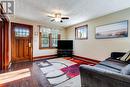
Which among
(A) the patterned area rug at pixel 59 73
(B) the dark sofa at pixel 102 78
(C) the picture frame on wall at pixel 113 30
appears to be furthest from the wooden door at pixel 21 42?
(B) the dark sofa at pixel 102 78

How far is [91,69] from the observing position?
148 cm

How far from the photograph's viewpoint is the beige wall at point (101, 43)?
3.71 m

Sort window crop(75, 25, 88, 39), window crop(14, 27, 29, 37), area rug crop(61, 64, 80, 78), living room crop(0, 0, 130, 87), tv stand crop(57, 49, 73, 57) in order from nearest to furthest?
living room crop(0, 0, 130, 87)
area rug crop(61, 64, 80, 78)
window crop(14, 27, 29, 37)
window crop(75, 25, 88, 39)
tv stand crop(57, 49, 73, 57)

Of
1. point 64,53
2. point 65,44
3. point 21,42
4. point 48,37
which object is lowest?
point 64,53

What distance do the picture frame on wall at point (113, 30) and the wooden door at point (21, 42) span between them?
3836mm

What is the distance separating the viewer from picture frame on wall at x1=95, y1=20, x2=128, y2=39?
367 cm

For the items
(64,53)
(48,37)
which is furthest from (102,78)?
(48,37)

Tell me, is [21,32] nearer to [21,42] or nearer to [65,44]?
[21,42]

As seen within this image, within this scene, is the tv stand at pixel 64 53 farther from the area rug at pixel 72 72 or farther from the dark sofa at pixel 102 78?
the dark sofa at pixel 102 78

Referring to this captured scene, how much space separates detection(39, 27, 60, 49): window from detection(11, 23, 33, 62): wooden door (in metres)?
0.78

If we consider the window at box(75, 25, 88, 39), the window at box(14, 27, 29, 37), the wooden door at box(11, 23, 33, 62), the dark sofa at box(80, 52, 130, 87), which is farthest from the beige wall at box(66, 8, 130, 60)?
the window at box(14, 27, 29, 37)

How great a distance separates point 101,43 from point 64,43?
2729 mm

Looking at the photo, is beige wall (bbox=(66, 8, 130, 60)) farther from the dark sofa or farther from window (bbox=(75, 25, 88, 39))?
the dark sofa

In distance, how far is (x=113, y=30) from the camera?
13.3 feet
